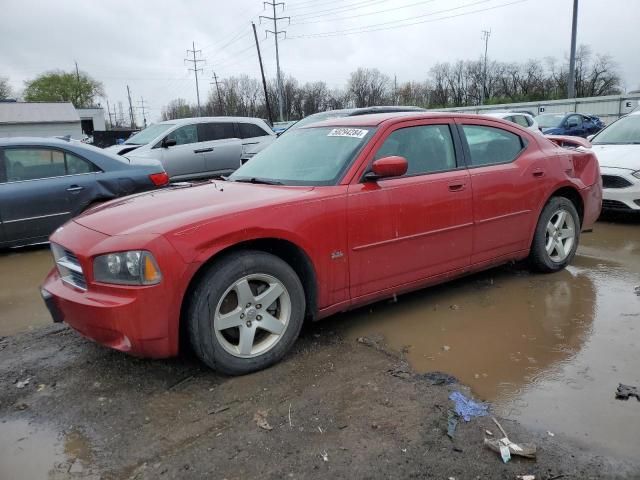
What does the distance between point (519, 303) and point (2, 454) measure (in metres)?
3.65

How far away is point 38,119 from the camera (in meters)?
48.8

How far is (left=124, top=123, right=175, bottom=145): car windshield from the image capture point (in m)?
11.2

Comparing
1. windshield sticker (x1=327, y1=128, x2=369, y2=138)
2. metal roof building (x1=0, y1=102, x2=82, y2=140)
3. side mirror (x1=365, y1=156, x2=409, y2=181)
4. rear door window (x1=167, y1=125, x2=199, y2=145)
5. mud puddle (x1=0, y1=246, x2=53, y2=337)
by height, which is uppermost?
metal roof building (x1=0, y1=102, x2=82, y2=140)

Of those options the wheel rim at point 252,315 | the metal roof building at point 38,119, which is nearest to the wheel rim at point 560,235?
the wheel rim at point 252,315

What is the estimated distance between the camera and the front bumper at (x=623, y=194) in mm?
6895

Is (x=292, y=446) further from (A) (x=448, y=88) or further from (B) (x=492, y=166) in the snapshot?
(A) (x=448, y=88)

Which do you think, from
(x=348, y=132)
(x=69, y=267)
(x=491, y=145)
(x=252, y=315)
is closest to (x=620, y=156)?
(x=491, y=145)

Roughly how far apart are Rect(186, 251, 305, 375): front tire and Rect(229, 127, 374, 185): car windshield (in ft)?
2.56

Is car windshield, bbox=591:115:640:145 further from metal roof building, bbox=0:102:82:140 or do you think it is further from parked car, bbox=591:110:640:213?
metal roof building, bbox=0:102:82:140

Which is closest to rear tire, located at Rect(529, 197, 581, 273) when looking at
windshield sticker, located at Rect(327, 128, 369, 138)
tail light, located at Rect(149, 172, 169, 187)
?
windshield sticker, located at Rect(327, 128, 369, 138)

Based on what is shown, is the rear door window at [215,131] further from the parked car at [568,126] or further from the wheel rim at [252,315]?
the parked car at [568,126]

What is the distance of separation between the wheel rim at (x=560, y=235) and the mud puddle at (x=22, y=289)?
444 centimetres

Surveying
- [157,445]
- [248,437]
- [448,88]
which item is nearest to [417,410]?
[248,437]

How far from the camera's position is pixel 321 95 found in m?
82.6
